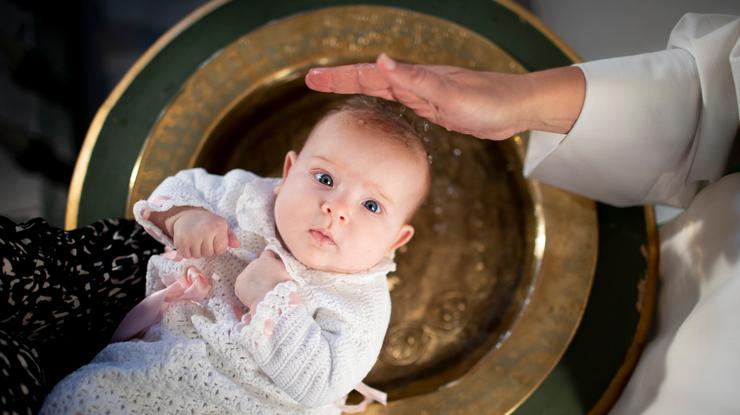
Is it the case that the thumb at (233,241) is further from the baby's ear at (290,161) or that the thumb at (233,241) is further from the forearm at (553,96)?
the forearm at (553,96)

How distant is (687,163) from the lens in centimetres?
80

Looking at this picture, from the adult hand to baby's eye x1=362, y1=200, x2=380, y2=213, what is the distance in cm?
12

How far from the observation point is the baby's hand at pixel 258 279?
2.38 ft

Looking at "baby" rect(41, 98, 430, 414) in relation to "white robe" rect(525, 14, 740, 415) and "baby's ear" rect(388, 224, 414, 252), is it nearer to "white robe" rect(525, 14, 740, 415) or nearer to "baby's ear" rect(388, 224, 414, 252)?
"baby's ear" rect(388, 224, 414, 252)

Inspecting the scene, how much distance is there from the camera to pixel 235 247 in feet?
2.49

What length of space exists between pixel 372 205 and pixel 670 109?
0.38 meters

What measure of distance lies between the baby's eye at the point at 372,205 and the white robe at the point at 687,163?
279mm

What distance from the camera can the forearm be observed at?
757 millimetres

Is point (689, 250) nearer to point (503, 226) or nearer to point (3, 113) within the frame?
point (503, 226)

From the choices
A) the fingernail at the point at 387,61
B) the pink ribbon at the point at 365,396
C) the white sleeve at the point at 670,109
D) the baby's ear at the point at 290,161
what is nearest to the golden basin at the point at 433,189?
the pink ribbon at the point at 365,396

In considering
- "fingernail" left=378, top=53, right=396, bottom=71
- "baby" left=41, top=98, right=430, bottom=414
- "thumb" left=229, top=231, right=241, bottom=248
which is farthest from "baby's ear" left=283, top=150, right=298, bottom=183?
"fingernail" left=378, top=53, right=396, bottom=71

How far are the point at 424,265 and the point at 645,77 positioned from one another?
1.62 ft

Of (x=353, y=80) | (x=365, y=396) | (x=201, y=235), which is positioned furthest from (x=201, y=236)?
(x=365, y=396)

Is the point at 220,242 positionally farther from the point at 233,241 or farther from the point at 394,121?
the point at 394,121
